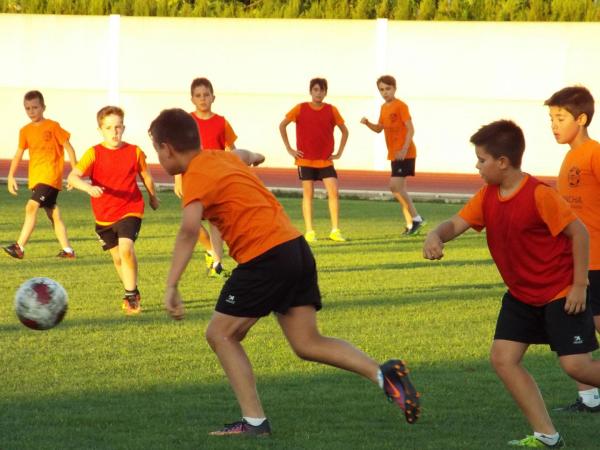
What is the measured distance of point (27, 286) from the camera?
8469 mm

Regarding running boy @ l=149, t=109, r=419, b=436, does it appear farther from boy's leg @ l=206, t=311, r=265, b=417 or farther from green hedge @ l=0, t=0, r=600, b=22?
green hedge @ l=0, t=0, r=600, b=22

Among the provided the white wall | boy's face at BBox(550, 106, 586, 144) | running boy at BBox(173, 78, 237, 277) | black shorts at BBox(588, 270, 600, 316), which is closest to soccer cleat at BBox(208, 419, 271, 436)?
black shorts at BBox(588, 270, 600, 316)

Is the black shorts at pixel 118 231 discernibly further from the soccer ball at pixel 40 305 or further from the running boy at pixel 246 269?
the running boy at pixel 246 269

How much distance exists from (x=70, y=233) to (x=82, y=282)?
4.84 m

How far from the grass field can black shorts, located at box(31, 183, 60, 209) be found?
2.43 ft

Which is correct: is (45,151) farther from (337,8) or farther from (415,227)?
(337,8)

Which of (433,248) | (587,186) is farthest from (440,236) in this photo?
(587,186)

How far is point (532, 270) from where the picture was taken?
6.73 metres

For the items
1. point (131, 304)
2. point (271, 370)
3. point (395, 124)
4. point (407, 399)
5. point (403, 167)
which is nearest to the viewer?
point (407, 399)

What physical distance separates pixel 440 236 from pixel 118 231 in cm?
516

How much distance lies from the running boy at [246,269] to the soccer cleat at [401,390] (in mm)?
114

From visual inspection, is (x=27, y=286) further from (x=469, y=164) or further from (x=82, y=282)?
(x=469, y=164)

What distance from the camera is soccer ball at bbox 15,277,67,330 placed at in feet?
27.5

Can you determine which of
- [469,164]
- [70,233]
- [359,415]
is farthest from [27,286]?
[469,164]
